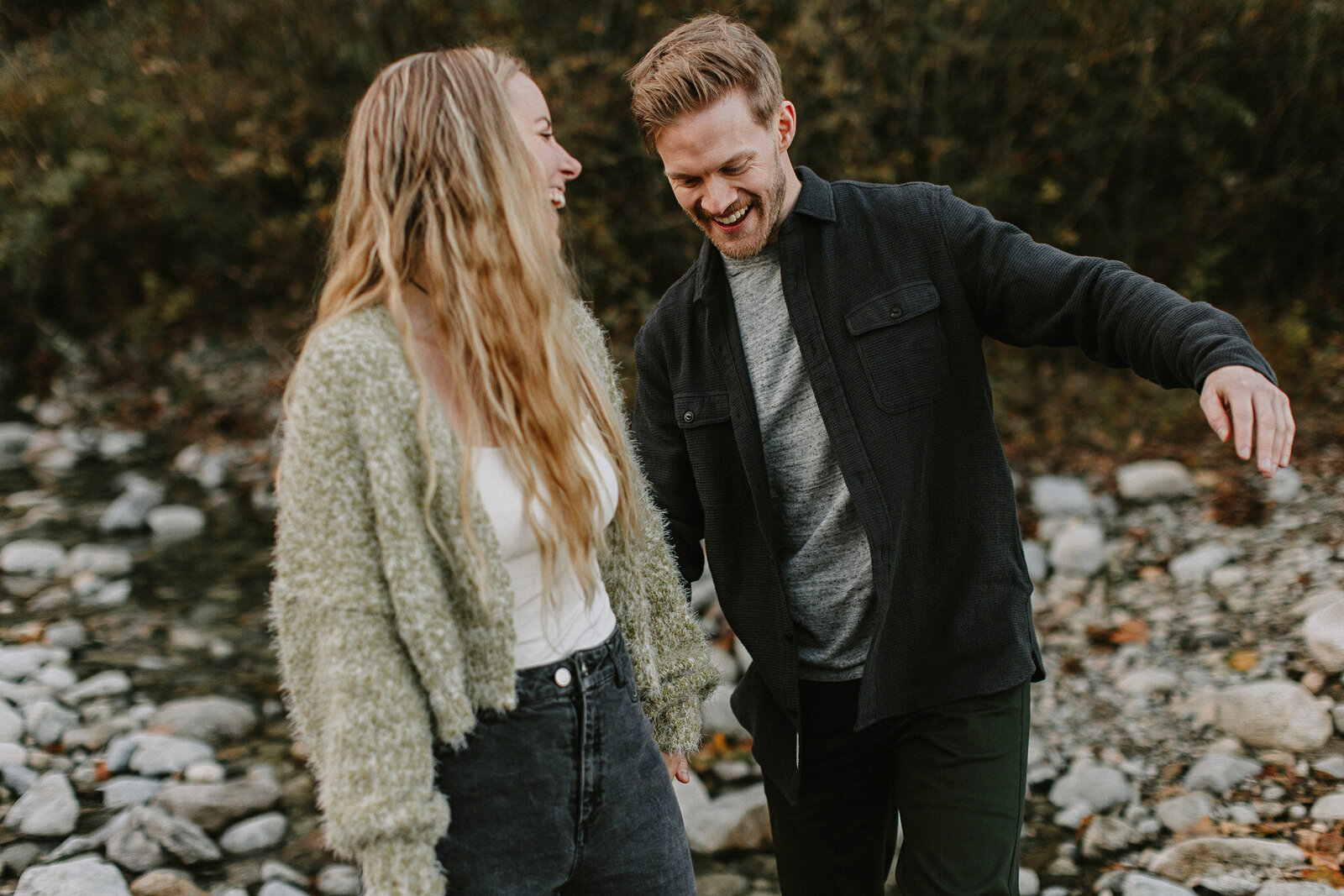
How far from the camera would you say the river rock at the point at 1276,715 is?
3.69 meters

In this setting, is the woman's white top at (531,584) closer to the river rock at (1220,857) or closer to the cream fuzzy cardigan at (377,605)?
the cream fuzzy cardigan at (377,605)

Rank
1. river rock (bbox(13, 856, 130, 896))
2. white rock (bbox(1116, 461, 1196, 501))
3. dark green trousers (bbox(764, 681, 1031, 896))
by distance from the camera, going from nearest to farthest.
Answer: dark green trousers (bbox(764, 681, 1031, 896)) < river rock (bbox(13, 856, 130, 896)) < white rock (bbox(1116, 461, 1196, 501))

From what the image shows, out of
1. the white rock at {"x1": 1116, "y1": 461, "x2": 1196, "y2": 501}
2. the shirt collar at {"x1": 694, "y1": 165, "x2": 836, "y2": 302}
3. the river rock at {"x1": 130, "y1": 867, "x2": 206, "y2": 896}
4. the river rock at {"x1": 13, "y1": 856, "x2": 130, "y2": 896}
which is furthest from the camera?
the white rock at {"x1": 1116, "y1": 461, "x2": 1196, "y2": 501}

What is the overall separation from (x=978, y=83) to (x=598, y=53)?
2458 millimetres

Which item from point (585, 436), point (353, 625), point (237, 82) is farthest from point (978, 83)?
point (353, 625)

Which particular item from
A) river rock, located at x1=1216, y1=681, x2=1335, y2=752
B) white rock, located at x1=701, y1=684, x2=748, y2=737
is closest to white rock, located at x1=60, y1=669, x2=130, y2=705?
white rock, located at x1=701, y1=684, x2=748, y2=737

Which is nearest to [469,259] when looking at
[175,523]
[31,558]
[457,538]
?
[457,538]

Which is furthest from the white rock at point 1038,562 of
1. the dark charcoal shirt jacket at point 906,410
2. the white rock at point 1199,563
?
the dark charcoal shirt jacket at point 906,410

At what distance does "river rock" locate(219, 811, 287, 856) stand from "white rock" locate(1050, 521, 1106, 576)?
382 cm

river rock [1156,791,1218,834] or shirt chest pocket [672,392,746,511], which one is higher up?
shirt chest pocket [672,392,746,511]

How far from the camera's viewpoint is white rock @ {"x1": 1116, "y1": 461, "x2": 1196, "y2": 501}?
5.78 meters

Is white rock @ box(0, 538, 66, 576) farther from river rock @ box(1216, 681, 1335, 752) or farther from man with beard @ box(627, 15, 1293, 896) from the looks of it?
river rock @ box(1216, 681, 1335, 752)

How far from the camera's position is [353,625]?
59.4 inches

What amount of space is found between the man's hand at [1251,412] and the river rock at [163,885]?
318 cm
